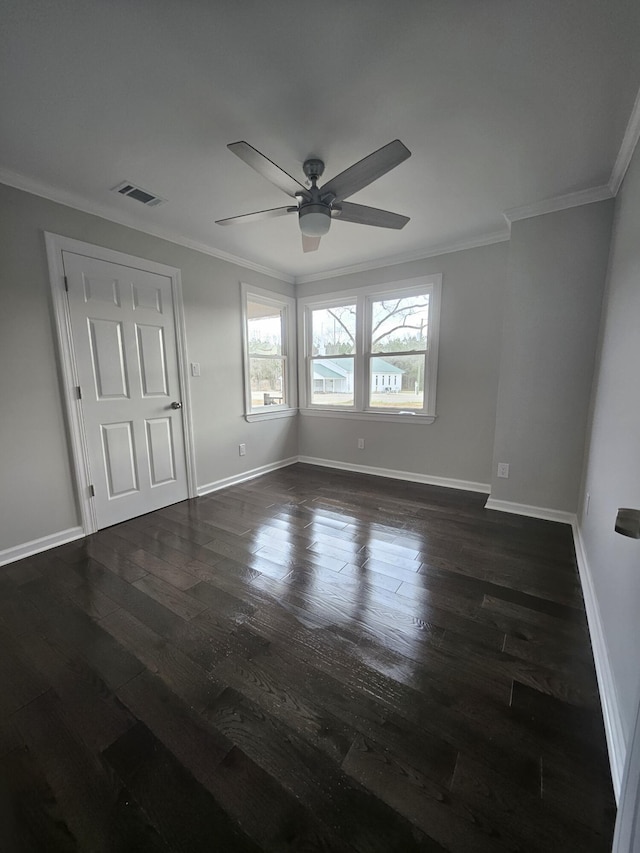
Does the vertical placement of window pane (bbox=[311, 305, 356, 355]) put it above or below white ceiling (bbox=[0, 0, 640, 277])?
below

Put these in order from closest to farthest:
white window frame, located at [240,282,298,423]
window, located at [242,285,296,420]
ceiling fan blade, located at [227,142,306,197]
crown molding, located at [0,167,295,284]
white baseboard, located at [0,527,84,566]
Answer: ceiling fan blade, located at [227,142,306,197], crown molding, located at [0,167,295,284], white baseboard, located at [0,527,84,566], white window frame, located at [240,282,298,423], window, located at [242,285,296,420]

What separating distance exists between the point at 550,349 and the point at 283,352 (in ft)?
9.53

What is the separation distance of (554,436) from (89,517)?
3.72 meters

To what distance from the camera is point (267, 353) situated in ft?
13.8

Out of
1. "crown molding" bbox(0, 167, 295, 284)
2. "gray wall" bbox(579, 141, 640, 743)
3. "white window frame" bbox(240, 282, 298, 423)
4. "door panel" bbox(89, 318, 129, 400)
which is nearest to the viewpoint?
"gray wall" bbox(579, 141, 640, 743)

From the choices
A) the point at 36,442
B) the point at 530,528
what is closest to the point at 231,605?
the point at 36,442

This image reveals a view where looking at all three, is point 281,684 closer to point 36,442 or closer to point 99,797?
point 99,797

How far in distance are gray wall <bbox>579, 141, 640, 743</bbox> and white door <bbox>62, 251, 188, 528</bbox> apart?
317cm

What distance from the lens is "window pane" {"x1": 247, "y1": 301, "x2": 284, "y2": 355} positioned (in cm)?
396

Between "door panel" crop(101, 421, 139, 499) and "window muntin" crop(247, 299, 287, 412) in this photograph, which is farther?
"window muntin" crop(247, 299, 287, 412)

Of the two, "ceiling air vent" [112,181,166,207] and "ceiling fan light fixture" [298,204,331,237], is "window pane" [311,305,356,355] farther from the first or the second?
"ceiling air vent" [112,181,166,207]

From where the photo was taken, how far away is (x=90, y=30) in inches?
49.4

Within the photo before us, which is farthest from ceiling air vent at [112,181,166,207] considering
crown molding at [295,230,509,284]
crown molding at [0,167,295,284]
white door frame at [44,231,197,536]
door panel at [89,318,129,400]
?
crown molding at [295,230,509,284]

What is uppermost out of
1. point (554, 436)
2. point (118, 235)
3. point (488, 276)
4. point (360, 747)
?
point (118, 235)
